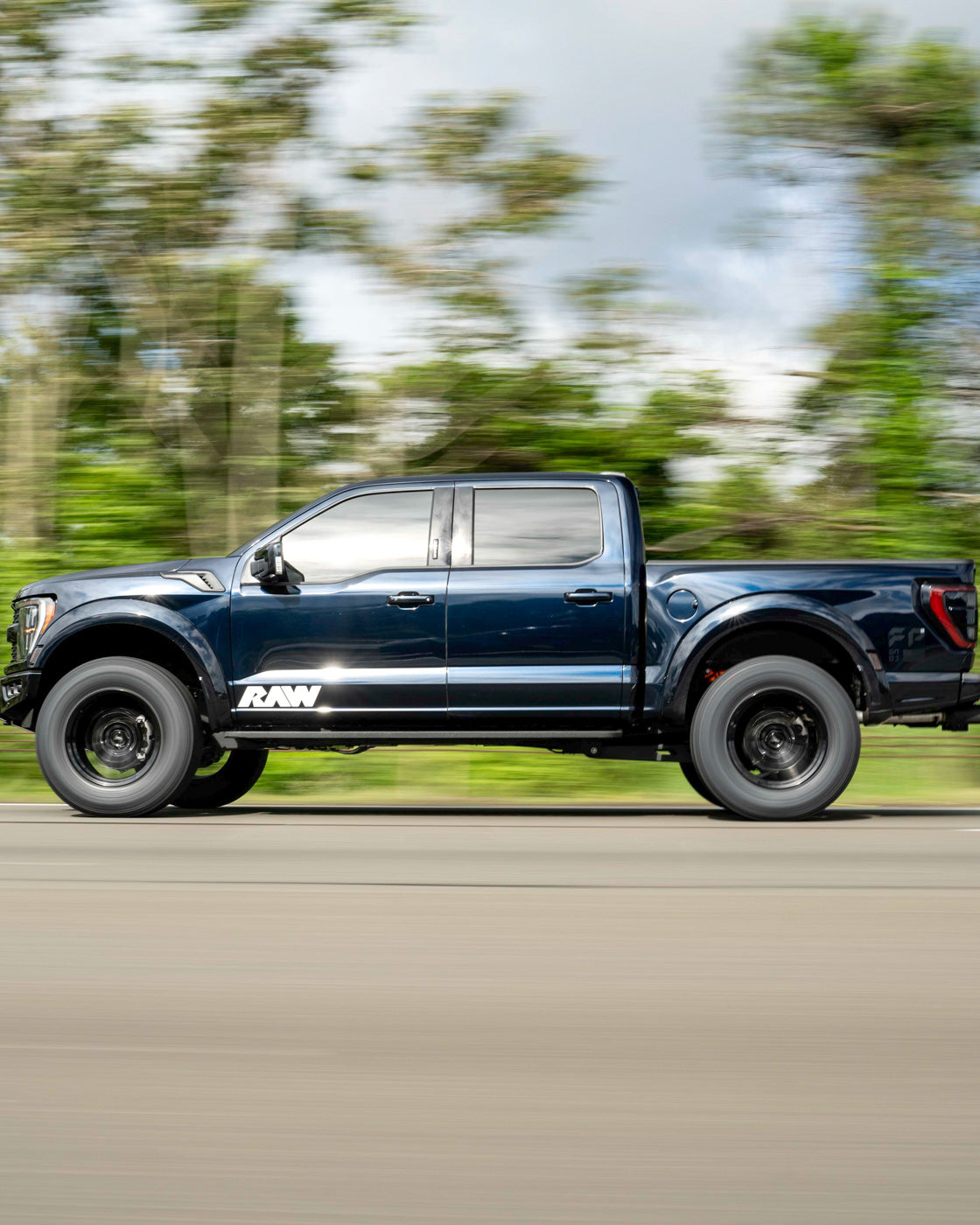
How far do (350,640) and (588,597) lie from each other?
1.43 m

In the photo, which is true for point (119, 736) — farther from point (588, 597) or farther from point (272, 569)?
point (588, 597)

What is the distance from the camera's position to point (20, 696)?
9.55m

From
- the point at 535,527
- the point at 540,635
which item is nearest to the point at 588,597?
the point at 540,635

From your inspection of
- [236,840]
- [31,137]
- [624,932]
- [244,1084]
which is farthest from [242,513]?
[244,1084]

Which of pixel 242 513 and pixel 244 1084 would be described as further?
pixel 242 513

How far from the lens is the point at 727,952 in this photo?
17.2 feet

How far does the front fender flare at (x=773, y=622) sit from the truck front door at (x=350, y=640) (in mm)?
1409

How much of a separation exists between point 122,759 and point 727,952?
16.9ft

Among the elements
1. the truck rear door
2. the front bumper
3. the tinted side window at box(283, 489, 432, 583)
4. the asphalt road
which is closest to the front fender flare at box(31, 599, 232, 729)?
the front bumper

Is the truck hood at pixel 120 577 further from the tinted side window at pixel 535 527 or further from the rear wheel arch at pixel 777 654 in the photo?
the rear wheel arch at pixel 777 654

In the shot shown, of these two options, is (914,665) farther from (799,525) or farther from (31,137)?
(31,137)

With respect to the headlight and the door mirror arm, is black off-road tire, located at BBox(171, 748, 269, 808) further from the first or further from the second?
the door mirror arm

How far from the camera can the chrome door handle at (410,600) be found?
9234 millimetres

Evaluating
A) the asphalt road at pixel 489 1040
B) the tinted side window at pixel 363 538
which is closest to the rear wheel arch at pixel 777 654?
the tinted side window at pixel 363 538
